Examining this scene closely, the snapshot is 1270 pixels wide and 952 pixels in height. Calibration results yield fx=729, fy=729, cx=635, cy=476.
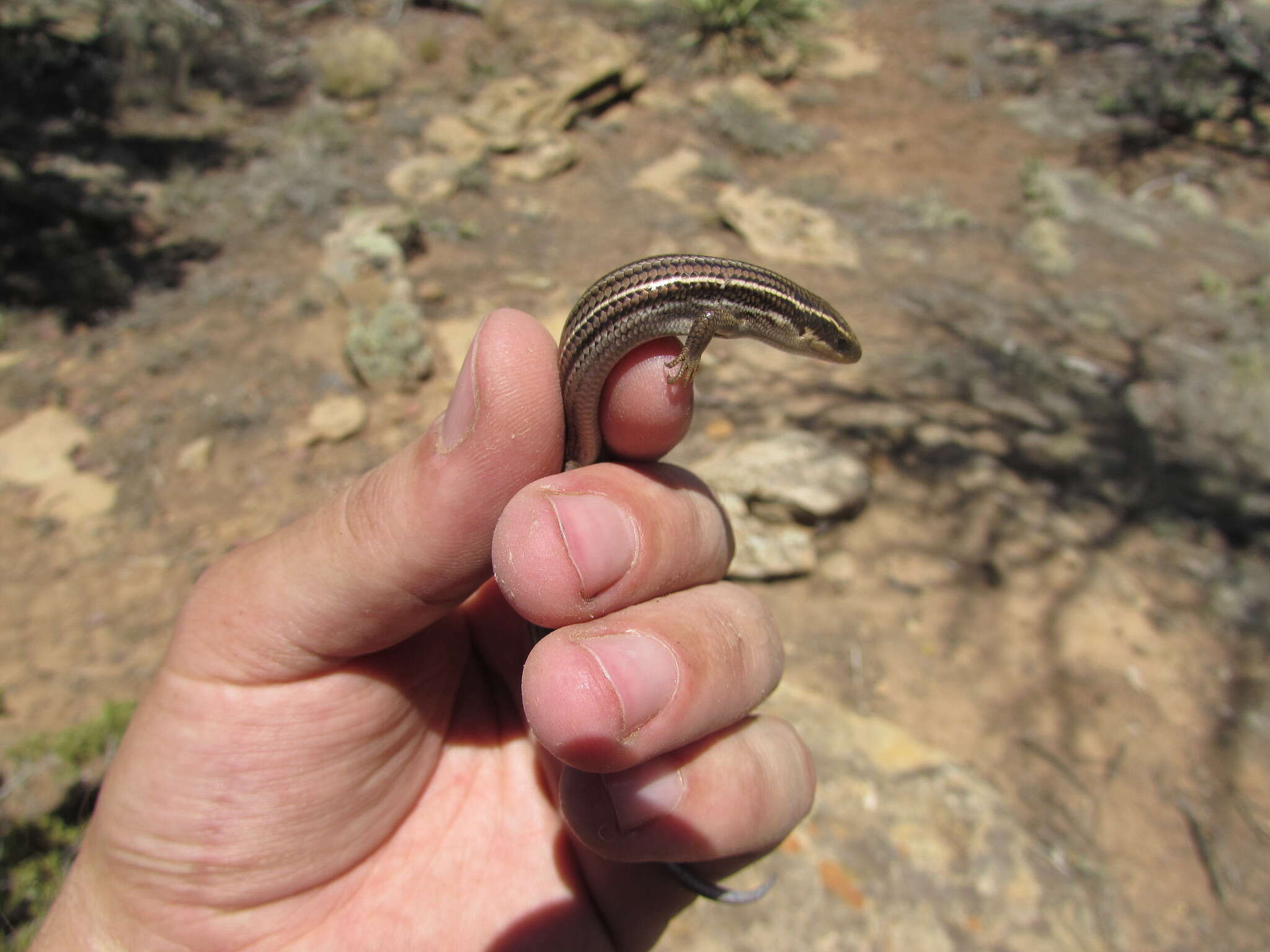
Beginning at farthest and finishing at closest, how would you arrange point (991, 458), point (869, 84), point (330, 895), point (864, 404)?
point (869, 84) → point (864, 404) → point (991, 458) → point (330, 895)

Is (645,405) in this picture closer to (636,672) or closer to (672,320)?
(672,320)

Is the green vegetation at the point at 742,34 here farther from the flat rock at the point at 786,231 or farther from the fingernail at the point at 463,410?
the fingernail at the point at 463,410

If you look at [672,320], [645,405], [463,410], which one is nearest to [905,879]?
[645,405]

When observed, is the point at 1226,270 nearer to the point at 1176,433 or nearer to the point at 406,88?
the point at 1176,433

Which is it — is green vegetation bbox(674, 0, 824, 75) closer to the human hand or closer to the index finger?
the index finger

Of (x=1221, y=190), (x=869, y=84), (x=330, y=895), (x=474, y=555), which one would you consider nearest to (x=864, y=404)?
(x=474, y=555)

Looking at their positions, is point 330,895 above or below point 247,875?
below

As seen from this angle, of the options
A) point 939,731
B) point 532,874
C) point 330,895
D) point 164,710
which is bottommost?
point 939,731
